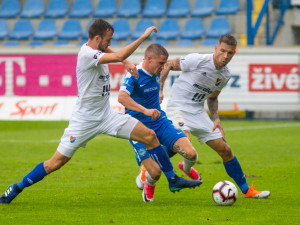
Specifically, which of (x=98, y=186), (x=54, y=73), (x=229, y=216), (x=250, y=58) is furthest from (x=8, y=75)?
(x=229, y=216)

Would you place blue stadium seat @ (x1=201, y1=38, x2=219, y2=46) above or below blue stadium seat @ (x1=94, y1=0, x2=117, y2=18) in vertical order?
below

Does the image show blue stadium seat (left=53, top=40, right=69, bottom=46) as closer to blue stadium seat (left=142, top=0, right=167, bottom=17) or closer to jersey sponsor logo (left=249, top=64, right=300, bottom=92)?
blue stadium seat (left=142, top=0, right=167, bottom=17)

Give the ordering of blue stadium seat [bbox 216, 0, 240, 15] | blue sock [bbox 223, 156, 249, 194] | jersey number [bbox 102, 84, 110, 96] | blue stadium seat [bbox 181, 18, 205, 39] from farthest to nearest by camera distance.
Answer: blue stadium seat [bbox 216, 0, 240, 15], blue stadium seat [bbox 181, 18, 205, 39], blue sock [bbox 223, 156, 249, 194], jersey number [bbox 102, 84, 110, 96]

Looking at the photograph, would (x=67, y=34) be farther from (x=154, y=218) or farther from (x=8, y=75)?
(x=154, y=218)

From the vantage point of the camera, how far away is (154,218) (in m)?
6.21

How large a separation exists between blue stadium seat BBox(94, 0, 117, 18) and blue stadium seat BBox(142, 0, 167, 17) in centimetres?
122

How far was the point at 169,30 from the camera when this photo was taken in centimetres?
2400

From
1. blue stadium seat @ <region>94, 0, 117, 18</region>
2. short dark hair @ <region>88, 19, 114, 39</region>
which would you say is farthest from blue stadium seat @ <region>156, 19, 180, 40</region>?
short dark hair @ <region>88, 19, 114, 39</region>

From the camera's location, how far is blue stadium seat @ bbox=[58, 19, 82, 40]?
24.4 m

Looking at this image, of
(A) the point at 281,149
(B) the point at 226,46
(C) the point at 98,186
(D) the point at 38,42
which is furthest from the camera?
(D) the point at 38,42

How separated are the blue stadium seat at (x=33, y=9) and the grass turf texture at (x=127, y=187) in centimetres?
1138

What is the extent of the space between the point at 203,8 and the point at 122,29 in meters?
3.11

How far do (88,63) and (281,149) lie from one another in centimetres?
689

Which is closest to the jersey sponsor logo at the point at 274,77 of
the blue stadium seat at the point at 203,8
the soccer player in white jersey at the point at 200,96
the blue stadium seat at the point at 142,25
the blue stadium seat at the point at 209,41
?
the blue stadium seat at the point at 209,41
